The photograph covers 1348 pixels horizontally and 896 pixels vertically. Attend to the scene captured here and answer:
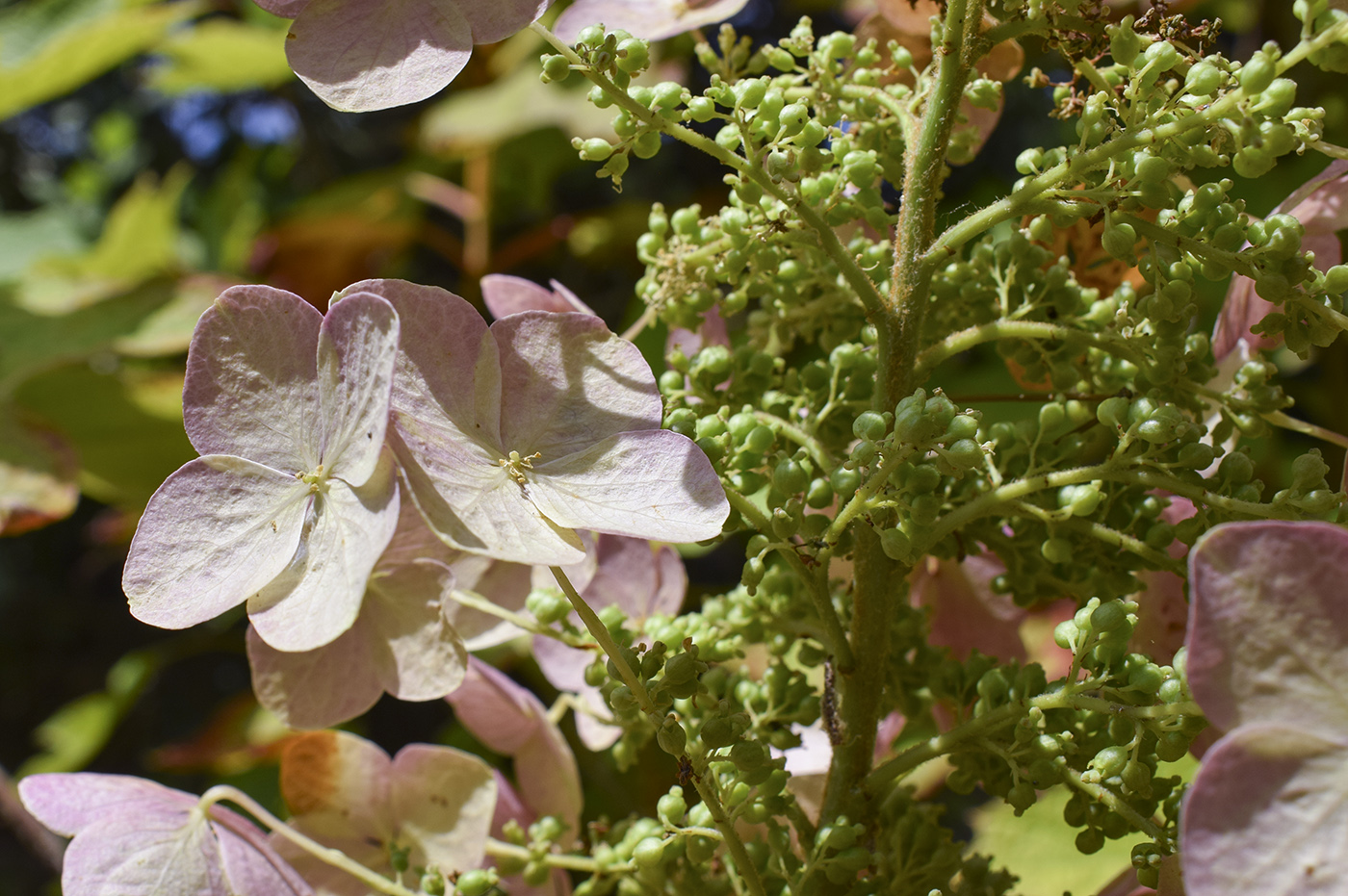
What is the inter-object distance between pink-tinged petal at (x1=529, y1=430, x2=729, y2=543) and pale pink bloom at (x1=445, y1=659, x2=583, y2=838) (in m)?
0.23

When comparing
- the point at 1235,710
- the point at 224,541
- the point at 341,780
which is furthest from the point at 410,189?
the point at 1235,710

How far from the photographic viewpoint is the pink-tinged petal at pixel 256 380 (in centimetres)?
42

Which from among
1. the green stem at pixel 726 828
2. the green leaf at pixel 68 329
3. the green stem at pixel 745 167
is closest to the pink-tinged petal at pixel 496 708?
the green stem at pixel 726 828

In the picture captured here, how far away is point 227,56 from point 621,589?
4.03ft

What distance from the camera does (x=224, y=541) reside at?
0.42 metres

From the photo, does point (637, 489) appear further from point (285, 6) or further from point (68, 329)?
point (68, 329)

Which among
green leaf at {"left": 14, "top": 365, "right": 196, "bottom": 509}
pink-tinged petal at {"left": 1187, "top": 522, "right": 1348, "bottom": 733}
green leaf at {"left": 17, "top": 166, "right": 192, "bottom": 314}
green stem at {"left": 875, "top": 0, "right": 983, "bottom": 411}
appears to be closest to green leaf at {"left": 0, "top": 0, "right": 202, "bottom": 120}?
green leaf at {"left": 17, "top": 166, "right": 192, "bottom": 314}

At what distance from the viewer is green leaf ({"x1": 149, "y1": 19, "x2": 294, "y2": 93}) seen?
58.9 inches

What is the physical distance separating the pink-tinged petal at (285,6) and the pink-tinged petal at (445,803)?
0.37 m

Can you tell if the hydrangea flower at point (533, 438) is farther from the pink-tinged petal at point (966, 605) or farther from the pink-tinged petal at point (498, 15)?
the pink-tinged petal at point (966, 605)

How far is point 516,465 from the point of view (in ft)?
1.39

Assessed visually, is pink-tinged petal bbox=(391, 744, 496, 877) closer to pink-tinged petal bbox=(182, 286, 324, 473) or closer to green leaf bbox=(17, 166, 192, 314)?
pink-tinged petal bbox=(182, 286, 324, 473)

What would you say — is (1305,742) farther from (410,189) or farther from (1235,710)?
(410,189)

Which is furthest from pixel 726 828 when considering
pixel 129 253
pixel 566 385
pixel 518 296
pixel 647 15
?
pixel 129 253
